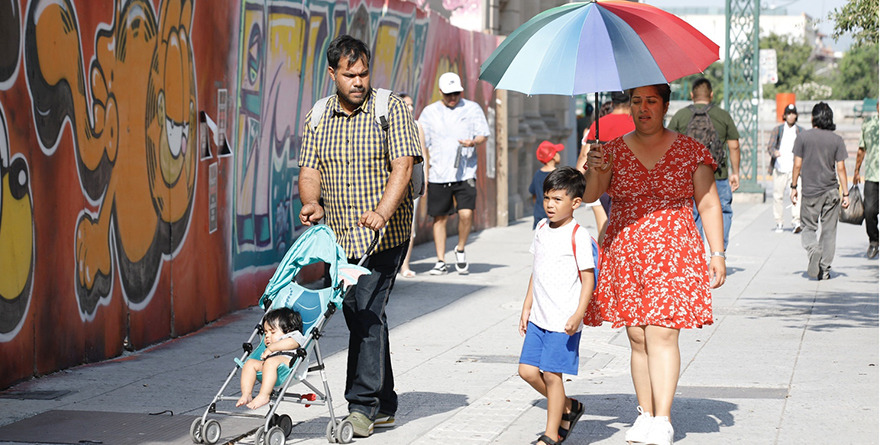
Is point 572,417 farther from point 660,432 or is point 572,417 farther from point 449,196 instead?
point 449,196

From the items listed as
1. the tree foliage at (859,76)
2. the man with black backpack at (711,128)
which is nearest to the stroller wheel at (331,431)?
the man with black backpack at (711,128)

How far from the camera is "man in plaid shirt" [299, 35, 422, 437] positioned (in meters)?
6.27

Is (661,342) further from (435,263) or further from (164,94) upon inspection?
(435,263)

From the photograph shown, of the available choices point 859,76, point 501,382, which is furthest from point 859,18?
point 859,76

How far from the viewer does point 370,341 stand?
20.7ft

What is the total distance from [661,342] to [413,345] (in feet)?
11.0

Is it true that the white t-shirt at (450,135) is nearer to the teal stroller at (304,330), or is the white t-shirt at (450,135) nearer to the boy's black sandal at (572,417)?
the teal stroller at (304,330)

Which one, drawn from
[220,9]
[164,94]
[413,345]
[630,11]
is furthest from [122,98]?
[630,11]

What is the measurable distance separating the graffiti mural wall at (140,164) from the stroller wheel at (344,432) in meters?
2.07

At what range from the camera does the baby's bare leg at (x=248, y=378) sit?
582 centimetres

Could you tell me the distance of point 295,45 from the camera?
11.7 m

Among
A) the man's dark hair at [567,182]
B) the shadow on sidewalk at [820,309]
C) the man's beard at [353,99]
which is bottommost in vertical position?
the shadow on sidewalk at [820,309]

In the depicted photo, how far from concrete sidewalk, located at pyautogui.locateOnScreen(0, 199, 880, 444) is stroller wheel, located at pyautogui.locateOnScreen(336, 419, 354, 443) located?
122 mm

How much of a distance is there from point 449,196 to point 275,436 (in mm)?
7715
